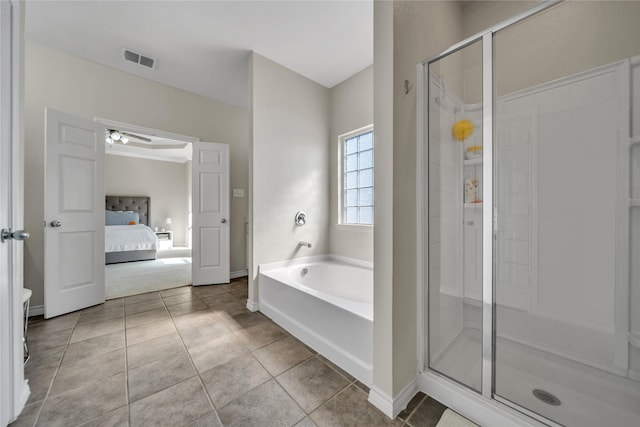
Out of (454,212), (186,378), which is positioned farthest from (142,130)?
(454,212)

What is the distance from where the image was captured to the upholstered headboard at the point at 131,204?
234 inches

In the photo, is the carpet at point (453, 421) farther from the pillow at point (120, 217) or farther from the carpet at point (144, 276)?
the pillow at point (120, 217)

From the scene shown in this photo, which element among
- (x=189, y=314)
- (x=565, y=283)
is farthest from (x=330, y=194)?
(x=565, y=283)

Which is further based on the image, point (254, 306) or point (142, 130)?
point (142, 130)

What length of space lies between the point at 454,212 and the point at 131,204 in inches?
293

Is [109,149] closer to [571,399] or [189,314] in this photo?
[189,314]

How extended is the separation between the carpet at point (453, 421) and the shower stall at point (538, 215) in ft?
0.13

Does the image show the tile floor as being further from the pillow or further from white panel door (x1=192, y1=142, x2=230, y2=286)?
the pillow

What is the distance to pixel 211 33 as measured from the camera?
7.18 ft

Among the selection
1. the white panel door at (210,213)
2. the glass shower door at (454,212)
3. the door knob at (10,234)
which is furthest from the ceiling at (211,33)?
the door knob at (10,234)

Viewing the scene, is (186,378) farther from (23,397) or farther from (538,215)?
(538,215)

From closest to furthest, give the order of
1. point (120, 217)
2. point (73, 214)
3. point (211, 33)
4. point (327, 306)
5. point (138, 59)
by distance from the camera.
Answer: point (327, 306)
point (211, 33)
point (73, 214)
point (138, 59)
point (120, 217)

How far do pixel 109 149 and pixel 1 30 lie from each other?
6.19m

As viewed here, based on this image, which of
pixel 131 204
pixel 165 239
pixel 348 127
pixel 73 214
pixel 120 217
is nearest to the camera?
pixel 73 214
